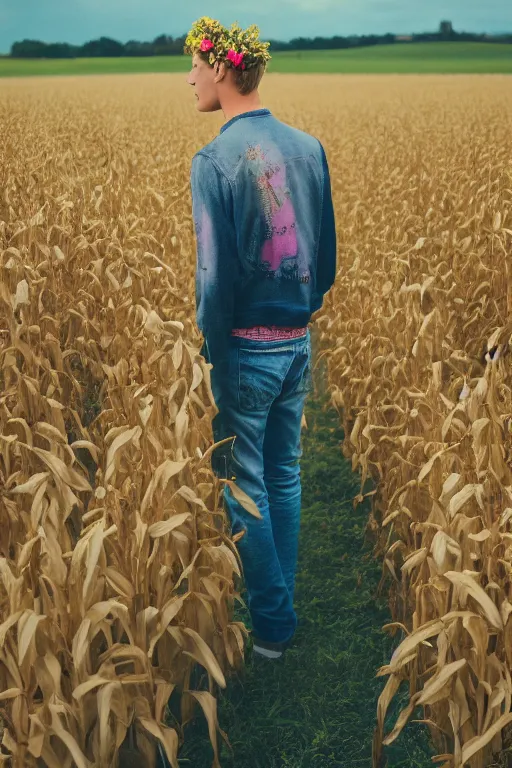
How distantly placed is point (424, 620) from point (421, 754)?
19.1 inches

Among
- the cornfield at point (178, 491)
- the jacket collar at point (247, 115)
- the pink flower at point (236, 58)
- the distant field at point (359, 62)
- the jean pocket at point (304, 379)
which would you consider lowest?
the cornfield at point (178, 491)

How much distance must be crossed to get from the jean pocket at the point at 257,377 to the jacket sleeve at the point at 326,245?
39cm

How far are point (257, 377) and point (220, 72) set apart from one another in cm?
98

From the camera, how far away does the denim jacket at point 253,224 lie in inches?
108

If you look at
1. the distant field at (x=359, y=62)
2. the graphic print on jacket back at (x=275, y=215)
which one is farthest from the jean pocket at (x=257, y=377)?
the distant field at (x=359, y=62)

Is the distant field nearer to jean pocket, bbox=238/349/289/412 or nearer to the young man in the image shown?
the young man

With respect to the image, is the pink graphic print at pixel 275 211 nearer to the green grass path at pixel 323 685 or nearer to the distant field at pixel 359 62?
the green grass path at pixel 323 685

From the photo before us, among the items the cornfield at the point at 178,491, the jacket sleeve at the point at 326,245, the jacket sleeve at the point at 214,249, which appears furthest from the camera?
the jacket sleeve at the point at 326,245

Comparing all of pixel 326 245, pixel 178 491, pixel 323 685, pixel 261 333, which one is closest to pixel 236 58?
pixel 326 245

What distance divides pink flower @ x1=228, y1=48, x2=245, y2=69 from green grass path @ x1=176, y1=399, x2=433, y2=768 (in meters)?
2.13

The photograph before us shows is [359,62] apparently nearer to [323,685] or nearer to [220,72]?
[220,72]

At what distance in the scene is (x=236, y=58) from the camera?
273 cm

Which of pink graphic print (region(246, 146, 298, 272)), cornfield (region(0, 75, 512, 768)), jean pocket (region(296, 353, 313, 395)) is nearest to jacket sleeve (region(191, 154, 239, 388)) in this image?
pink graphic print (region(246, 146, 298, 272))

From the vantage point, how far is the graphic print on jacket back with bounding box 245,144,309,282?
108 inches
